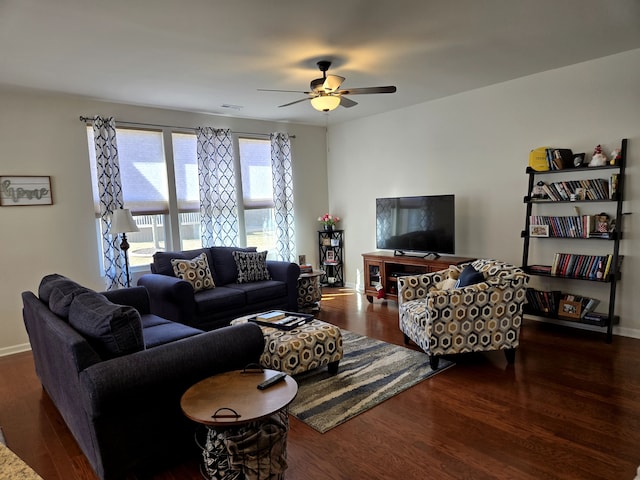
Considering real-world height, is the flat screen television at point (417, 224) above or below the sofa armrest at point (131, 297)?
above

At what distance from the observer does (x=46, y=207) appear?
14.4 ft

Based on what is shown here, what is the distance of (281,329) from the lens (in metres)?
3.35

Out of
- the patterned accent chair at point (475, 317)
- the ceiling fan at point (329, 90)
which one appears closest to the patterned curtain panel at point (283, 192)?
the ceiling fan at point (329, 90)

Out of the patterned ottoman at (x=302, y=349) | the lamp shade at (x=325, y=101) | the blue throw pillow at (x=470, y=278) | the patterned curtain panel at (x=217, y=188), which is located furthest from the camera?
the patterned curtain panel at (x=217, y=188)

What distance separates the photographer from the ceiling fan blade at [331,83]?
3.56 metres

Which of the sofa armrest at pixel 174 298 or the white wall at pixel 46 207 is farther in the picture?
the white wall at pixel 46 207

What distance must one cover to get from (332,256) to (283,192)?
4.38 ft

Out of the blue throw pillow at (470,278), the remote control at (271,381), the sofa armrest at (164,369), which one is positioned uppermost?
the blue throw pillow at (470,278)

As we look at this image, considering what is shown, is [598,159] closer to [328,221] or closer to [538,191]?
[538,191]

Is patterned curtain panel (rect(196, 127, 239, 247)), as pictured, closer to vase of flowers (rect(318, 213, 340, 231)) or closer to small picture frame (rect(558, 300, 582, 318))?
vase of flowers (rect(318, 213, 340, 231))

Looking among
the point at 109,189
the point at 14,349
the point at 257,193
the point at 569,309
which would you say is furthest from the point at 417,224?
the point at 14,349

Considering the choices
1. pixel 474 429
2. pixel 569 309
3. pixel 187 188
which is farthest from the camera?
pixel 187 188

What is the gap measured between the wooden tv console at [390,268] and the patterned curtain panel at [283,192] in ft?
4.45

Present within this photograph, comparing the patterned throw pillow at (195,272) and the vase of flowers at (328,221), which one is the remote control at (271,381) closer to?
the patterned throw pillow at (195,272)
